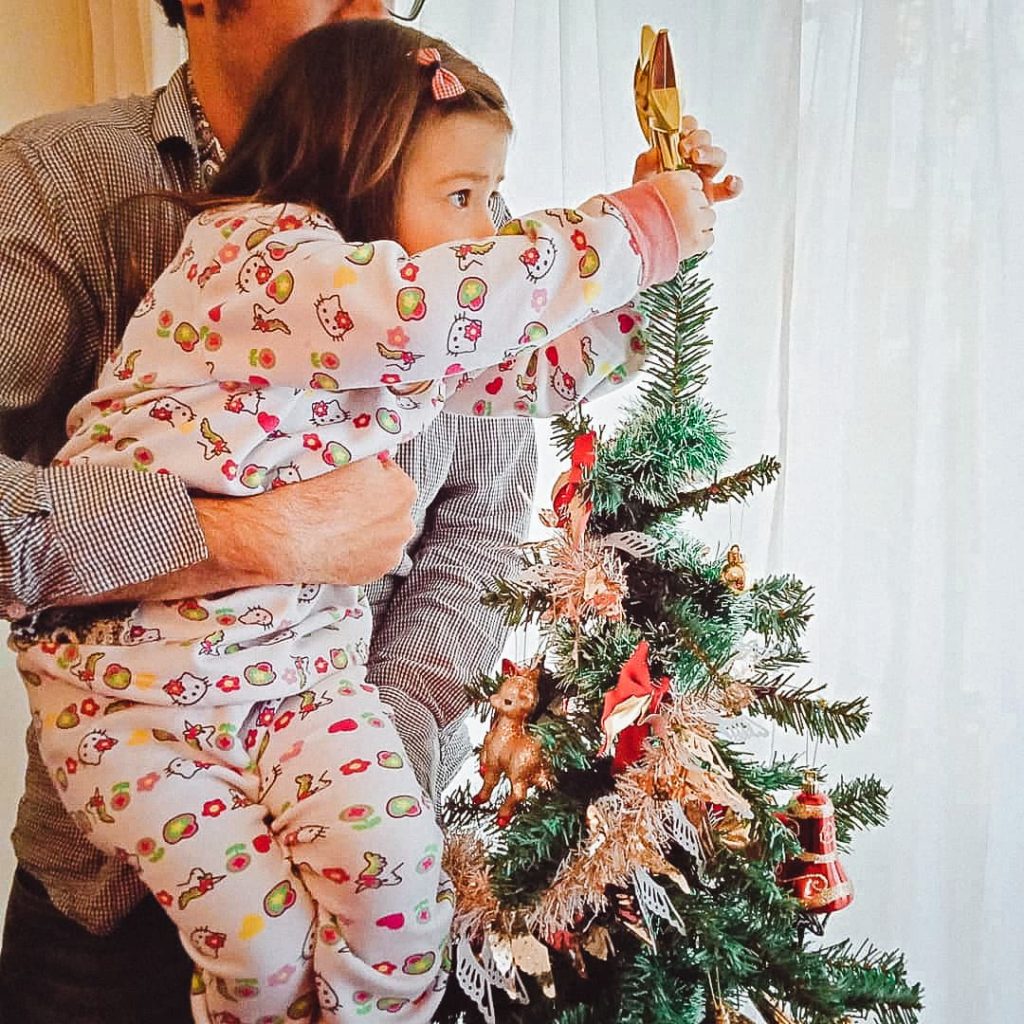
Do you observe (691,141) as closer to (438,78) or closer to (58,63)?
(438,78)

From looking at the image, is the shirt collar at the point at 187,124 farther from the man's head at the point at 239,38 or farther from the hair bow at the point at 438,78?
the hair bow at the point at 438,78

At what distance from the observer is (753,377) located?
1438 millimetres

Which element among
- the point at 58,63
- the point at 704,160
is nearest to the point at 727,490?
the point at 704,160

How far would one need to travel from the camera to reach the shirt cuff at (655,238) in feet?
2.98

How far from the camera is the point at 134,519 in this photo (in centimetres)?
94

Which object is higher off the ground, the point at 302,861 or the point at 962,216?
the point at 962,216

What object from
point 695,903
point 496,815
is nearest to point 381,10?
point 496,815

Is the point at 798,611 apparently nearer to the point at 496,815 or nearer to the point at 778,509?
the point at 496,815

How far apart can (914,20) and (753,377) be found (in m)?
0.43

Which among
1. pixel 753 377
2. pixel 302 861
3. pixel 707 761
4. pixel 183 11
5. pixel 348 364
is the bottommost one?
pixel 302 861

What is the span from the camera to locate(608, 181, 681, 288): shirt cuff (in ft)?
2.98

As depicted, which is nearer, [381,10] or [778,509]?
[381,10]

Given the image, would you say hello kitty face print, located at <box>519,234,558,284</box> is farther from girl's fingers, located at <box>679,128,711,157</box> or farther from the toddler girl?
girl's fingers, located at <box>679,128,711,157</box>

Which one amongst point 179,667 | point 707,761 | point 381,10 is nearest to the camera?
point 707,761
